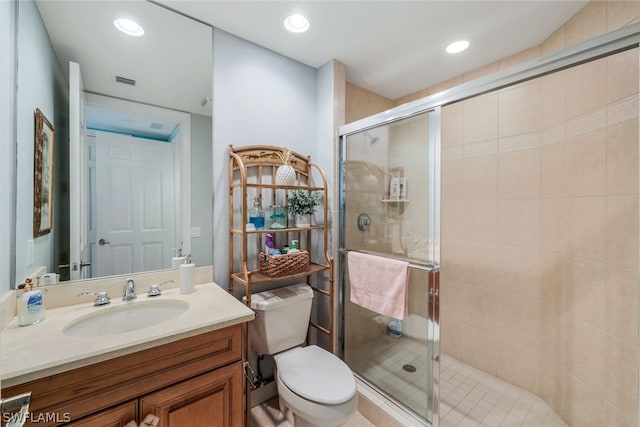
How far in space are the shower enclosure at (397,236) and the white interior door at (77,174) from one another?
57.0 inches

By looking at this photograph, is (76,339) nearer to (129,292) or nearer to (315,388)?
(129,292)

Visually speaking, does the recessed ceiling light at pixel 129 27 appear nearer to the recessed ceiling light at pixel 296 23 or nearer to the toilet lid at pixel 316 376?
the recessed ceiling light at pixel 296 23

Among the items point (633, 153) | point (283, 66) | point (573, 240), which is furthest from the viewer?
point (283, 66)

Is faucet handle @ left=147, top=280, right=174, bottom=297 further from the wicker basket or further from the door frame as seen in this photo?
the wicker basket

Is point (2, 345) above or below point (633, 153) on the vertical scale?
below

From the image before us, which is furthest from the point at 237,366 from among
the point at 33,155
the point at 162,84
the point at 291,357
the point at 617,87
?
the point at 617,87

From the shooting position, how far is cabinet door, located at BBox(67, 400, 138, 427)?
33.0 inches

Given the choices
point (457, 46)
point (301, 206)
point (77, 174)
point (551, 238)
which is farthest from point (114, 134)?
point (551, 238)

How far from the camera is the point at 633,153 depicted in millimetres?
1220

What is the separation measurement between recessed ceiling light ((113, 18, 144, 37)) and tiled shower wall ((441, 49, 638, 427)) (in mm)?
2153

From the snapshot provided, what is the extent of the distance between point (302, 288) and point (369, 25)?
1.65 metres

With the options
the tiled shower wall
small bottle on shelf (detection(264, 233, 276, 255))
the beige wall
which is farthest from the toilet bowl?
the beige wall

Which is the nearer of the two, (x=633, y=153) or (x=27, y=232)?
(x=27, y=232)

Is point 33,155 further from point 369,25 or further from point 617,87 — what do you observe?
point 617,87
